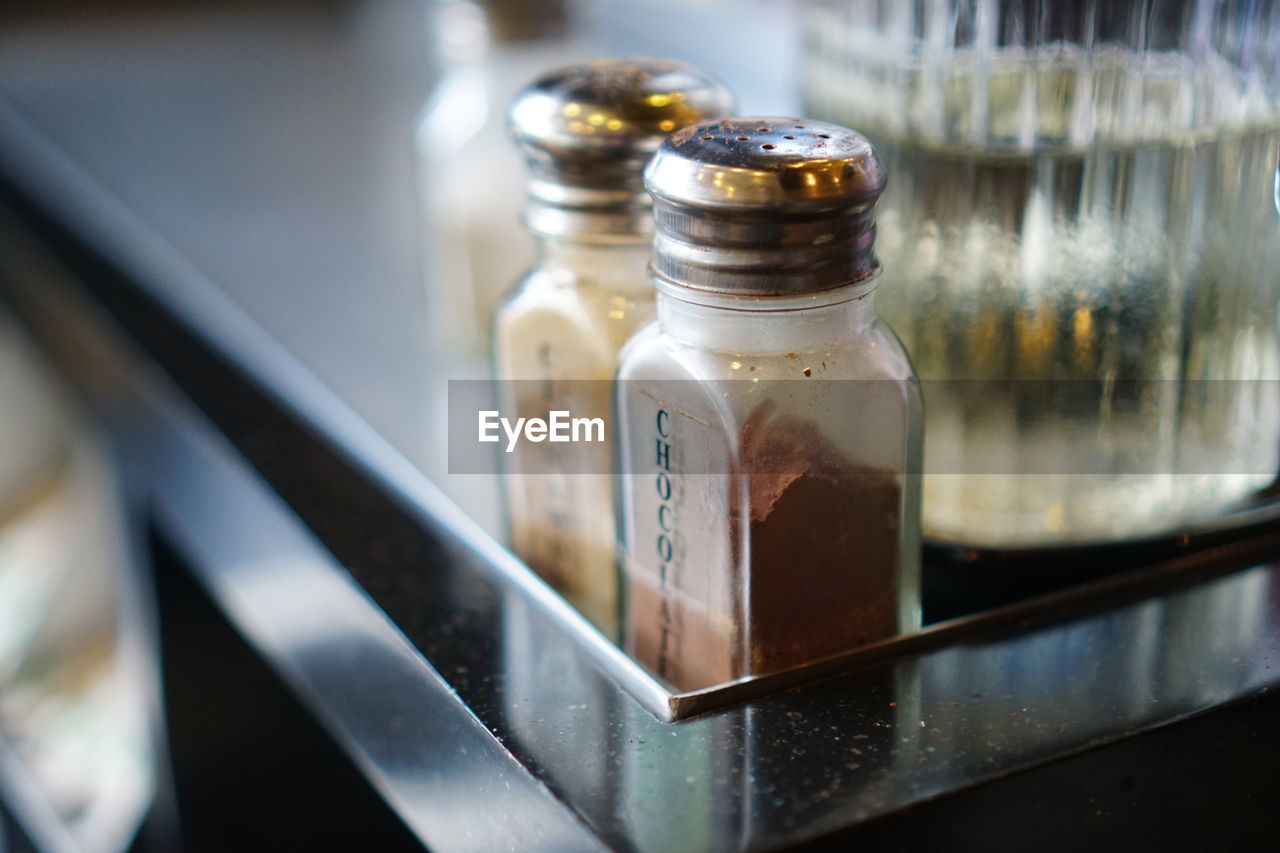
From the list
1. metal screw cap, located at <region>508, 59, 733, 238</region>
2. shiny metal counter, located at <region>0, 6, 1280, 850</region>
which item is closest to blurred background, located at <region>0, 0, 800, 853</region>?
shiny metal counter, located at <region>0, 6, 1280, 850</region>

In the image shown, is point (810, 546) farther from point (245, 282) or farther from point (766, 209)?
point (245, 282)

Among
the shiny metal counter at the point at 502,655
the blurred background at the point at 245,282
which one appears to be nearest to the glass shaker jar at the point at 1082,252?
the shiny metal counter at the point at 502,655

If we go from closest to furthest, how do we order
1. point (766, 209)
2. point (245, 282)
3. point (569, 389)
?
point (766, 209), point (569, 389), point (245, 282)

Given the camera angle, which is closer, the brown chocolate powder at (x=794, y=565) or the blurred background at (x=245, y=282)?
the brown chocolate powder at (x=794, y=565)

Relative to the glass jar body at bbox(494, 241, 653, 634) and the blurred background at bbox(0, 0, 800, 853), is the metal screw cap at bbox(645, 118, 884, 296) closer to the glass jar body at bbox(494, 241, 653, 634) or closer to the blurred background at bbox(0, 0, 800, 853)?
the glass jar body at bbox(494, 241, 653, 634)

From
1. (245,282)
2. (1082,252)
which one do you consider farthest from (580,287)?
(245,282)

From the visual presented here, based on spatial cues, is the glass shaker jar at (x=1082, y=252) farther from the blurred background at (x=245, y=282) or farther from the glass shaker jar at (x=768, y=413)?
the blurred background at (x=245, y=282)

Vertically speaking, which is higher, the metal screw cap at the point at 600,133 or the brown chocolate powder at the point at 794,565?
the metal screw cap at the point at 600,133
